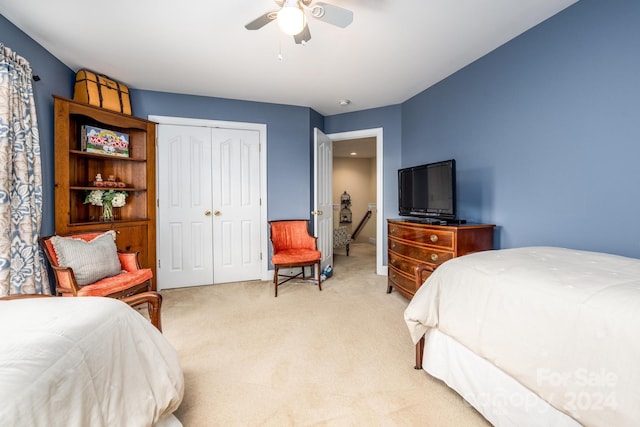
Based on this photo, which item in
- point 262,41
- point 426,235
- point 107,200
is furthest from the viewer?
point 107,200

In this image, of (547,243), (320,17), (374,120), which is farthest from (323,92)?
(547,243)

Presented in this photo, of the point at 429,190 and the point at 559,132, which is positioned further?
the point at 429,190

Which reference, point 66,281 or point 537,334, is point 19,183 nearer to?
point 66,281

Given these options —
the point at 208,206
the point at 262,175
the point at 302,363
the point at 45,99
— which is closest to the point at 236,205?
the point at 208,206

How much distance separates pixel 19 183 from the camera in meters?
2.00

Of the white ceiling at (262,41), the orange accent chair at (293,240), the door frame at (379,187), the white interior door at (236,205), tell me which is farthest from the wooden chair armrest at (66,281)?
the door frame at (379,187)

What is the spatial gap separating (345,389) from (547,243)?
1.89 metres

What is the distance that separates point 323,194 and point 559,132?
2708mm

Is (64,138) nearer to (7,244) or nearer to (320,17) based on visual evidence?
(7,244)

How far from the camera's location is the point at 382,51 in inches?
96.6

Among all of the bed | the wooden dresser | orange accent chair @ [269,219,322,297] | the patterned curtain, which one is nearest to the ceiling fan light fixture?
the bed

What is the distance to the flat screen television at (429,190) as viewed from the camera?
2.52 m

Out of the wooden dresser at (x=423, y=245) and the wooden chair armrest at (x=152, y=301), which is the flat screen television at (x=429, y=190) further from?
the wooden chair armrest at (x=152, y=301)

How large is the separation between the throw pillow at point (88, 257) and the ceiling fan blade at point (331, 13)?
250 centimetres
